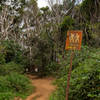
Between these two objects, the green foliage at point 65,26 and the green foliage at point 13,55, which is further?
the green foliage at point 13,55

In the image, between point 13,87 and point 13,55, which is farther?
point 13,55

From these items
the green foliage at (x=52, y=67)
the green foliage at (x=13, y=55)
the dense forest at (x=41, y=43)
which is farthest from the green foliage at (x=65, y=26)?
the green foliage at (x=13, y=55)

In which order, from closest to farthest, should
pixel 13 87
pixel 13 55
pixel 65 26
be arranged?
1. pixel 13 87
2. pixel 65 26
3. pixel 13 55

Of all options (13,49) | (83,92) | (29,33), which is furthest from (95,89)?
(29,33)

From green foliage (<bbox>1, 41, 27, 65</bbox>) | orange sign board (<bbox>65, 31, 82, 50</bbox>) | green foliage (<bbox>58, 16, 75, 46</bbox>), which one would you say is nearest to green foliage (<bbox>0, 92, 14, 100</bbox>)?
orange sign board (<bbox>65, 31, 82, 50</bbox>)

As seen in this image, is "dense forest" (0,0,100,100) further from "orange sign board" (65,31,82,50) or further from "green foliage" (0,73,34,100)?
"orange sign board" (65,31,82,50)

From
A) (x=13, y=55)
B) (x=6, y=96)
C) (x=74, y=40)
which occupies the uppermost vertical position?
(x=74, y=40)

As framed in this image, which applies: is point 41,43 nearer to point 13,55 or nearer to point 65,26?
point 65,26

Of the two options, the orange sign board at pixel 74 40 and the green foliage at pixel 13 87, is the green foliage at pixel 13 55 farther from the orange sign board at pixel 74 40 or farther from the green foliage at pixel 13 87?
the orange sign board at pixel 74 40

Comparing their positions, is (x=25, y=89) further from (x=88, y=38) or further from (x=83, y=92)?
(x=88, y=38)

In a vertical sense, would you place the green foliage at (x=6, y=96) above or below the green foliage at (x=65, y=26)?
below

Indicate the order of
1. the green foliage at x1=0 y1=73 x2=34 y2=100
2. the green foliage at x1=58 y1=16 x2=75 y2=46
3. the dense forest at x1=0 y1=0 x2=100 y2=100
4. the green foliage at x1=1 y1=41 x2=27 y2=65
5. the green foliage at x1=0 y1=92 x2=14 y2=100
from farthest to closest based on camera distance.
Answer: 1. the green foliage at x1=1 y1=41 x2=27 y2=65
2. the green foliage at x1=58 y1=16 x2=75 y2=46
3. the dense forest at x1=0 y1=0 x2=100 y2=100
4. the green foliage at x1=0 y1=73 x2=34 y2=100
5. the green foliage at x1=0 y1=92 x2=14 y2=100

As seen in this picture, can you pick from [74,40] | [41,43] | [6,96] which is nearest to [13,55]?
[41,43]

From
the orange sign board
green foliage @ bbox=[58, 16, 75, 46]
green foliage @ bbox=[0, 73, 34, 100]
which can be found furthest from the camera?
green foliage @ bbox=[58, 16, 75, 46]
